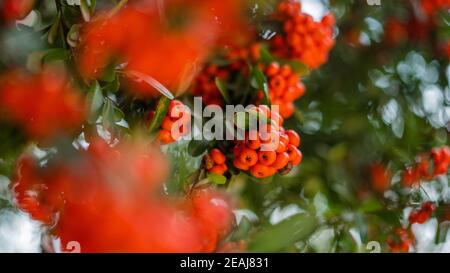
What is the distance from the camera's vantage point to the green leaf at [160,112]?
84 cm

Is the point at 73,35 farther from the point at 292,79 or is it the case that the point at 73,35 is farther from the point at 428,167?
the point at 428,167

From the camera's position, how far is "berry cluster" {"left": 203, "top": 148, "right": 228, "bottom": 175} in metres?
0.89

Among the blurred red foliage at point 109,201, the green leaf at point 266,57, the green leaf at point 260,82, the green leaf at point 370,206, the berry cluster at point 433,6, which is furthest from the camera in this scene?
the berry cluster at point 433,6

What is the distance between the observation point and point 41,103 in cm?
75

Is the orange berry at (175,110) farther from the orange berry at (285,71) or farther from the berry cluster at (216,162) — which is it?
the orange berry at (285,71)

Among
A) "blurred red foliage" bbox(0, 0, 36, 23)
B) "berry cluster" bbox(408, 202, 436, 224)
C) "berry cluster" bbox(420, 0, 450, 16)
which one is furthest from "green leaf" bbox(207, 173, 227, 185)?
"berry cluster" bbox(420, 0, 450, 16)

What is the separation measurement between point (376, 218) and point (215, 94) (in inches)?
16.7

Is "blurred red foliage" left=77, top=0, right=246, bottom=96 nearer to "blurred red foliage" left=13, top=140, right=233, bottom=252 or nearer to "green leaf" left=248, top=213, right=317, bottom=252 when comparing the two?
"blurred red foliage" left=13, top=140, right=233, bottom=252

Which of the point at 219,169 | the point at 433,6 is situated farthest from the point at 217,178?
the point at 433,6

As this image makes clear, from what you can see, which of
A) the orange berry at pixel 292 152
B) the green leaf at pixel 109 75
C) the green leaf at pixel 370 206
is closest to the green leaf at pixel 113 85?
the green leaf at pixel 109 75

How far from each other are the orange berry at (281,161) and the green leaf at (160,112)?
0.16m

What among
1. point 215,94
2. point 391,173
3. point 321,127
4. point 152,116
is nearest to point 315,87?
point 321,127

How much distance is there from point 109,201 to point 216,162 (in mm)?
270

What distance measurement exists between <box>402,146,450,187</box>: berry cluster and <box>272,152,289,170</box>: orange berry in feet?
1.60
